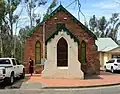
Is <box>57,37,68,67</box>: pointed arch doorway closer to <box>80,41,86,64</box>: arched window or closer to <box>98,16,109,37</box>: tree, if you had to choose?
<box>80,41,86,64</box>: arched window

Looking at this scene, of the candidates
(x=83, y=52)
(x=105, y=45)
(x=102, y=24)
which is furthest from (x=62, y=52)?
(x=102, y=24)

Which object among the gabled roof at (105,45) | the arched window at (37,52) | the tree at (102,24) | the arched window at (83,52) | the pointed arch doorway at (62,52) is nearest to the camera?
the pointed arch doorway at (62,52)

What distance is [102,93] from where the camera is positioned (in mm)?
18344

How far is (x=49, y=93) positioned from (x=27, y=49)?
1478cm

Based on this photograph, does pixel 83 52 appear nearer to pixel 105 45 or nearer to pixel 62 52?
pixel 62 52

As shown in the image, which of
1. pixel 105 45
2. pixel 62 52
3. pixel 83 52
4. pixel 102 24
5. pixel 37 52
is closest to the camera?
pixel 62 52

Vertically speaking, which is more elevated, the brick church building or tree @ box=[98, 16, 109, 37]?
tree @ box=[98, 16, 109, 37]

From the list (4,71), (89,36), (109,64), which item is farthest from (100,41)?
(4,71)

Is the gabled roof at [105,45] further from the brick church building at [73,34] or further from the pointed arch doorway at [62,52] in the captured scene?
the pointed arch doorway at [62,52]

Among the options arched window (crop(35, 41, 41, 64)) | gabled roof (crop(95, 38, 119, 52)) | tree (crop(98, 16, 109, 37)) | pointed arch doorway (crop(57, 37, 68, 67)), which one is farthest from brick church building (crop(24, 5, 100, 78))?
tree (crop(98, 16, 109, 37))

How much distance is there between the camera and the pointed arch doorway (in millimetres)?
28766

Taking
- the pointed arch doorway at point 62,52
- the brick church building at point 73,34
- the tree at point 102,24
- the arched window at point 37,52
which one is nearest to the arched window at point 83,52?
the brick church building at point 73,34

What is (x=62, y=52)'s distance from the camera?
2900 centimetres

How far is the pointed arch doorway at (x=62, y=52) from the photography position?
94.4ft
